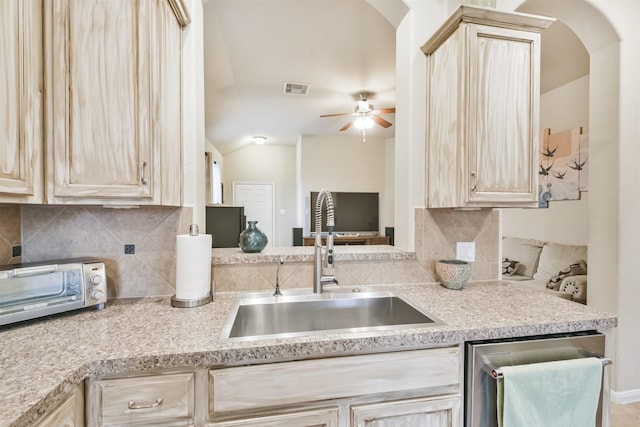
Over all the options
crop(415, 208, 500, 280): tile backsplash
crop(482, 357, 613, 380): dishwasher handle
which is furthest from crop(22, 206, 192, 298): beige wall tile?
crop(482, 357, 613, 380): dishwasher handle

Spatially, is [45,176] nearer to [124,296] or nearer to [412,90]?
[124,296]

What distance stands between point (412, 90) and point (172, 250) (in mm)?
1588

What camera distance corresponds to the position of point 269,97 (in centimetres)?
398

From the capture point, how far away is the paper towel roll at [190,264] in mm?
1271

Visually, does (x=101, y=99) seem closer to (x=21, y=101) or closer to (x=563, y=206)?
(x=21, y=101)

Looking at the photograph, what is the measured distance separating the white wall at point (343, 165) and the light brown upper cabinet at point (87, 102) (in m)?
4.76

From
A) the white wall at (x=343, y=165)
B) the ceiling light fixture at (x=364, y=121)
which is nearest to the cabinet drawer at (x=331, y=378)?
the ceiling light fixture at (x=364, y=121)

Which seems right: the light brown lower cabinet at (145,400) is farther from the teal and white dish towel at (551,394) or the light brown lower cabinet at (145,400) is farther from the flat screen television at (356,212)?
the flat screen television at (356,212)

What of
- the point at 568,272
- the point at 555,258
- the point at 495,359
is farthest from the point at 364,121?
the point at 495,359

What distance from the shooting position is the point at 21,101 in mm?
959

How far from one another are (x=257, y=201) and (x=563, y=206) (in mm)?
5542

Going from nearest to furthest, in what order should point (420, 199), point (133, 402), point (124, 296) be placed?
point (133, 402)
point (124, 296)
point (420, 199)

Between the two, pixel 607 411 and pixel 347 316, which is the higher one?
pixel 347 316

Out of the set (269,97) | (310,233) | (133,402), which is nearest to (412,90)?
(133,402)
